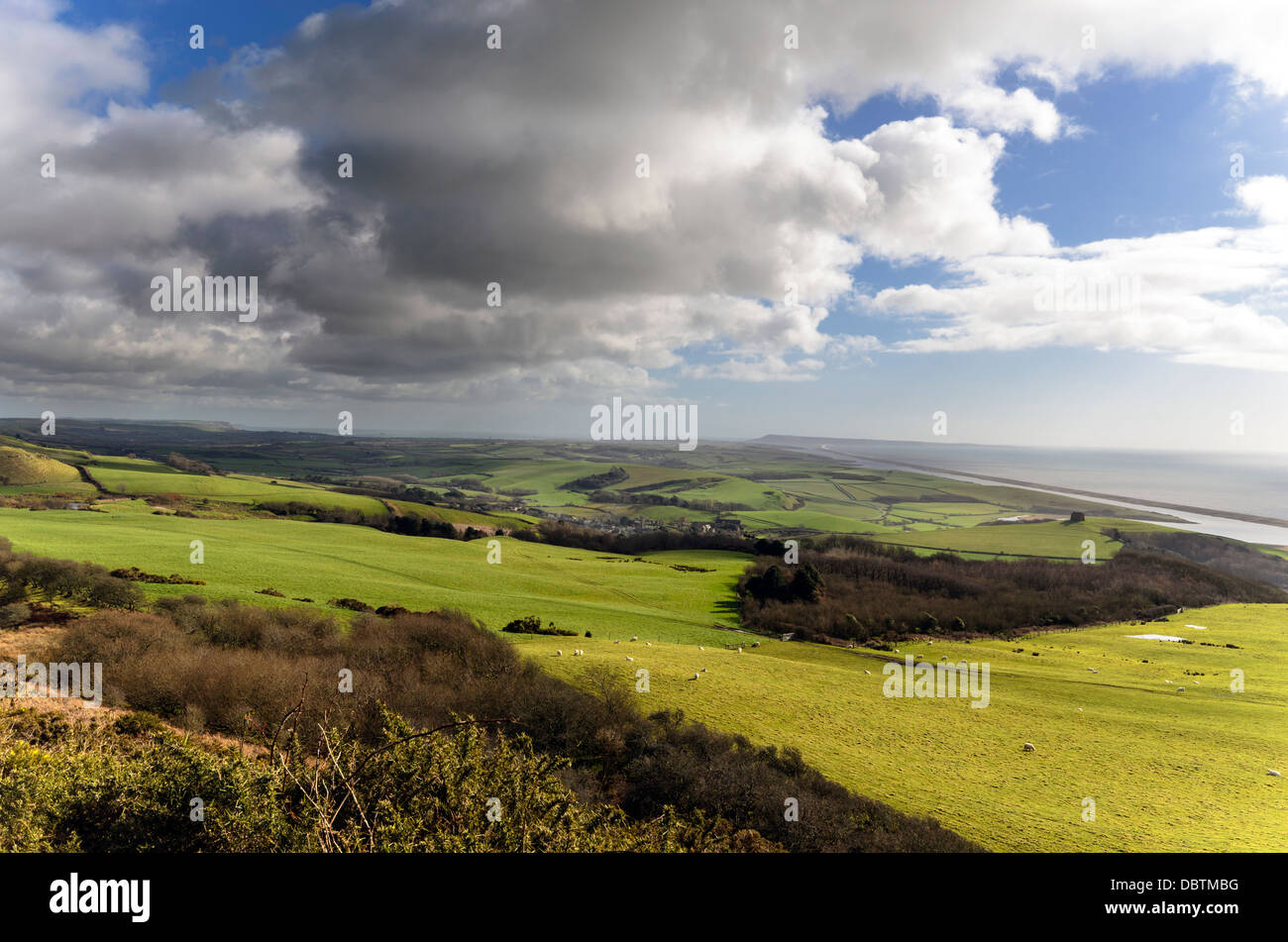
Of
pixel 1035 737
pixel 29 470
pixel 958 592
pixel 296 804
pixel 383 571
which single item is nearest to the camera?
pixel 296 804

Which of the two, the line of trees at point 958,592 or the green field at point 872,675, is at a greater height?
the green field at point 872,675

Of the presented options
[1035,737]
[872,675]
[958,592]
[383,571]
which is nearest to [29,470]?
[383,571]

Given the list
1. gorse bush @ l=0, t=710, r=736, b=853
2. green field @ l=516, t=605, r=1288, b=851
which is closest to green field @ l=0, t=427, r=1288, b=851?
green field @ l=516, t=605, r=1288, b=851

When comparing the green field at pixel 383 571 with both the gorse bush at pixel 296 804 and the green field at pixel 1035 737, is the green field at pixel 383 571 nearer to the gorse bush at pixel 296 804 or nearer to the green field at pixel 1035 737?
the green field at pixel 1035 737

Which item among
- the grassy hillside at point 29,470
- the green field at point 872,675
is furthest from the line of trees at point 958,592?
the grassy hillside at point 29,470

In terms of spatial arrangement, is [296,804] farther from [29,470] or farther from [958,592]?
[29,470]

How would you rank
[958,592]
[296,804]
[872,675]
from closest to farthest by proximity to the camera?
[296,804] → [872,675] → [958,592]

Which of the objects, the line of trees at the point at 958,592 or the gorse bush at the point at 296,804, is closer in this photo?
the gorse bush at the point at 296,804

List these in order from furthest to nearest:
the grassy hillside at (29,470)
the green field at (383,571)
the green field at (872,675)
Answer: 1. the grassy hillside at (29,470)
2. the green field at (383,571)
3. the green field at (872,675)

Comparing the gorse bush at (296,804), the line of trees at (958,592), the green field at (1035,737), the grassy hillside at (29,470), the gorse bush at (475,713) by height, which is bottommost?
the line of trees at (958,592)
